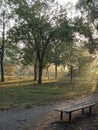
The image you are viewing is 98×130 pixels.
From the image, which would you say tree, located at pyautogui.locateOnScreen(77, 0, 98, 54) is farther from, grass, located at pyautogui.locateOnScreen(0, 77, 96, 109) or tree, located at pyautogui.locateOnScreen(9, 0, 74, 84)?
grass, located at pyautogui.locateOnScreen(0, 77, 96, 109)

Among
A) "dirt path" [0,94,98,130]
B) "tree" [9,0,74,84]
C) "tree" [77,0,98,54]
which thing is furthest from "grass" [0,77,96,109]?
"tree" [77,0,98,54]

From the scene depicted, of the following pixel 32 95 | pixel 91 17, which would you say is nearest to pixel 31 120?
pixel 32 95

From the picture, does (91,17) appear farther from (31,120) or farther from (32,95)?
(31,120)

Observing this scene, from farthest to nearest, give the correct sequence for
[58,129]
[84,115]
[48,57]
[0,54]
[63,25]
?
[48,57], [0,54], [63,25], [84,115], [58,129]

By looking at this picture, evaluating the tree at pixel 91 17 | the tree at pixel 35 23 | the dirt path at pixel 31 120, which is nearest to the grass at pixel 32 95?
the dirt path at pixel 31 120

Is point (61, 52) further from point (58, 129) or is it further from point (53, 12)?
point (58, 129)

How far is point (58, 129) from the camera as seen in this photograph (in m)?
11.5

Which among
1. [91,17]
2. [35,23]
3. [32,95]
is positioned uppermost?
[91,17]

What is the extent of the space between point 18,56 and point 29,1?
54.6 ft

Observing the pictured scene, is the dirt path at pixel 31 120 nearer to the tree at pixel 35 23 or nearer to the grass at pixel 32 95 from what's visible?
the grass at pixel 32 95

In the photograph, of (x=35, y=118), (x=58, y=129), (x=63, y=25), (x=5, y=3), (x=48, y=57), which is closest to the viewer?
(x=58, y=129)

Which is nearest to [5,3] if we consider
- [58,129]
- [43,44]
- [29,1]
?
[29,1]

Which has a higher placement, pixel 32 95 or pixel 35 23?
pixel 35 23

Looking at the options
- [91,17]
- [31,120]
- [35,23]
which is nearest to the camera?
[31,120]
